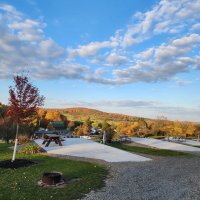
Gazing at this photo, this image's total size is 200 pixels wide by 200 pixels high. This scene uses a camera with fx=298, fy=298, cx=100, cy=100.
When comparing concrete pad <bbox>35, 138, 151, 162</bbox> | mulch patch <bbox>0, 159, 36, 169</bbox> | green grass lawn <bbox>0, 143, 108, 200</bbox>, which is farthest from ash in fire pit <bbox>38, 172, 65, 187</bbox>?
concrete pad <bbox>35, 138, 151, 162</bbox>

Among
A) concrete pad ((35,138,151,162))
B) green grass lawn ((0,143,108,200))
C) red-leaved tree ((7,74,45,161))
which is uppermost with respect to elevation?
red-leaved tree ((7,74,45,161))

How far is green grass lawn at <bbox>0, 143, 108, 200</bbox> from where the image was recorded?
24.6 feet

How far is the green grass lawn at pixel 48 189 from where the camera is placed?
749cm

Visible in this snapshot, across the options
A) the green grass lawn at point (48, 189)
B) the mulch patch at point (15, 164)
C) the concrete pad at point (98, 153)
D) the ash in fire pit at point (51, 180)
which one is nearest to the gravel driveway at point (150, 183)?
the green grass lawn at point (48, 189)

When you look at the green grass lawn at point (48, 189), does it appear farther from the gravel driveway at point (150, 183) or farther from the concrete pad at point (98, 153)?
the concrete pad at point (98, 153)

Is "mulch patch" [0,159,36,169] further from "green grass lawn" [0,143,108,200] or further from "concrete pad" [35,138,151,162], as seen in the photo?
"concrete pad" [35,138,151,162]

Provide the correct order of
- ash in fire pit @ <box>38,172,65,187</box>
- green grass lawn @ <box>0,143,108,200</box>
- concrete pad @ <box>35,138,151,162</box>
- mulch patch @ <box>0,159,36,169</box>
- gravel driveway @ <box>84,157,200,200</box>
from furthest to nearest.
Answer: concrete pad @ <box>35,138,151,162</box>
mulch patch @ <box>0,159,36,169</box>
ash in fire pit @ <box>38,172,65,187</box>
gravel driveway @ <box>84,157,200,200</box>
green grass lawn @ <box>0,143,108,200</box>

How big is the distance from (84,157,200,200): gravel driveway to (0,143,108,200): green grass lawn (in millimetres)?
397

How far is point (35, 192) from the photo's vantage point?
25.3 ft

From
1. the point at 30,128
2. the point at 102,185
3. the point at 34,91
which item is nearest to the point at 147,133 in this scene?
the point at 30,128

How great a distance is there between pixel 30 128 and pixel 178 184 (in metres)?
22.4

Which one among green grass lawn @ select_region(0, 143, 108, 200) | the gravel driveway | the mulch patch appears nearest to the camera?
green grass lawn @ select_region(0, 143, 108, 200)

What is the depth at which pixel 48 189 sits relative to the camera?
8.07 m

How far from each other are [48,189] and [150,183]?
3.16m
